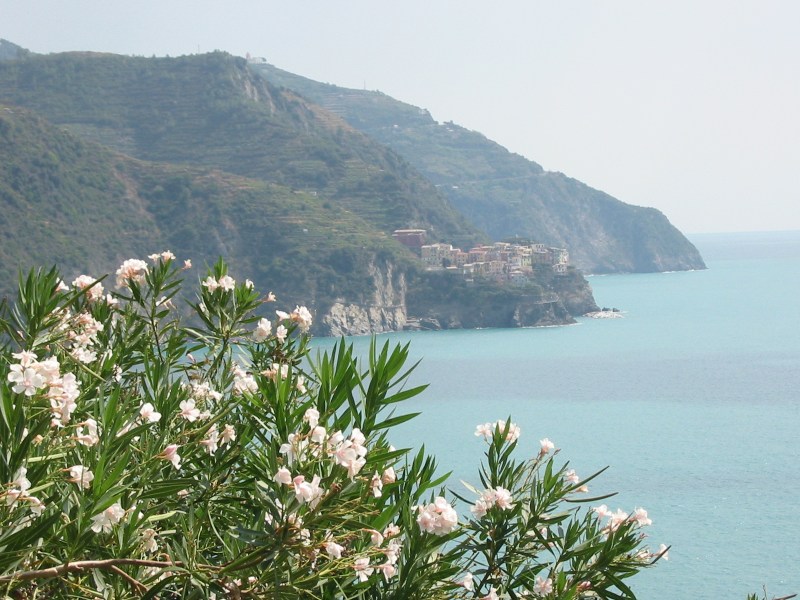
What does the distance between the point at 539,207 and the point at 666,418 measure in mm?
95129

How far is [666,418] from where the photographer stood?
41375mm

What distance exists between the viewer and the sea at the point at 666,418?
2459cm

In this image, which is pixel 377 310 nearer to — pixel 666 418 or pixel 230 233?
pixel 230 233

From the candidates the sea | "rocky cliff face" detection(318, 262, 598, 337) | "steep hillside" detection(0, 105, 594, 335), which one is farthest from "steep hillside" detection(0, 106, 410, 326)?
the sea

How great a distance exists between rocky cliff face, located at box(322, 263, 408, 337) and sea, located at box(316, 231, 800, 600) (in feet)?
7.68

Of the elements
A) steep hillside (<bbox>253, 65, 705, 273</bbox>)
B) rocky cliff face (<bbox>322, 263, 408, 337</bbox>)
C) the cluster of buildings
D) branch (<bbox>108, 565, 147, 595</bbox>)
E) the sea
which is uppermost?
steep hillside (<bbox>253, 65, 705, 273</bbox>)

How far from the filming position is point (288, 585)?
212 cm

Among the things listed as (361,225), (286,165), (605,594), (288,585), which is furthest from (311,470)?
(286,165)

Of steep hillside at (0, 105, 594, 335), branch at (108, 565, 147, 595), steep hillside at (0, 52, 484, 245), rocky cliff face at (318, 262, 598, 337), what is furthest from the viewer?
steep hillside at (0, 52, 484, 245)

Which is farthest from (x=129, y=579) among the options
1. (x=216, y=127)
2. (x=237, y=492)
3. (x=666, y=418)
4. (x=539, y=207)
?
(x=539, y=207)

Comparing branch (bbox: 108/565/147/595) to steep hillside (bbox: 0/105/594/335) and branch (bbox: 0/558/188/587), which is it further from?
steep hillside (bbox: 0/105/594/335)

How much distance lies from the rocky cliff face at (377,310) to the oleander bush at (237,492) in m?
61.0

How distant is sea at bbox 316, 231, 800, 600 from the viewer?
24594 mm

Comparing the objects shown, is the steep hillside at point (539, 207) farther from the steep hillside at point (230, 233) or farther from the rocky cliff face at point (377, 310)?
the rocky cliff face at point (377, 310)
